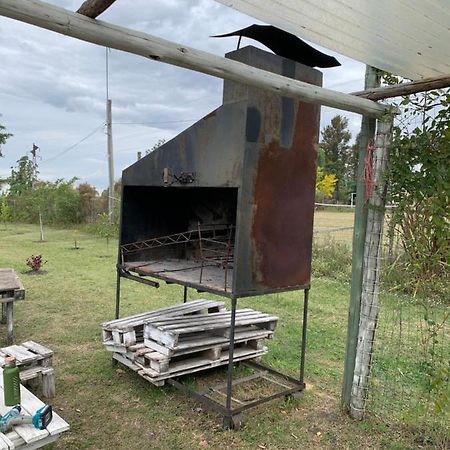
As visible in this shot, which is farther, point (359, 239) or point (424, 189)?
point (359, 239)

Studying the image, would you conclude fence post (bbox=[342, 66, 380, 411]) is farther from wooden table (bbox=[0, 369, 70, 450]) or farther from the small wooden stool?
the small wooden stool

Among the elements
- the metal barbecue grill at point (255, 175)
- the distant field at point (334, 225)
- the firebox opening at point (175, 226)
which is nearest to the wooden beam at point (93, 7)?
the metal barbecue grill at point (255, 175)

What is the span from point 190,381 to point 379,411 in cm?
153

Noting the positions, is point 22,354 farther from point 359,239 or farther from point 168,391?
point 359,239

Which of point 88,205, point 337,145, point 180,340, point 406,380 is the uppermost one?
point 337,145

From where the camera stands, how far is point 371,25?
1980 millimetres

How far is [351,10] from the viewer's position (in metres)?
1.86

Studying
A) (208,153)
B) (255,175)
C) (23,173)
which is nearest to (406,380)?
(255,175)

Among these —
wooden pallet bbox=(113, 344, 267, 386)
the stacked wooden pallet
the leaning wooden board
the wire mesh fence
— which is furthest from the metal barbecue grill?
the leaning wooden board

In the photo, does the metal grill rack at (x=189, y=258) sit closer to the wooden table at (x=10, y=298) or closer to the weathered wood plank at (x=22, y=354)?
the weathered wood plank at (x=22, y=354)

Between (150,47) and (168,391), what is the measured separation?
8.82 feet

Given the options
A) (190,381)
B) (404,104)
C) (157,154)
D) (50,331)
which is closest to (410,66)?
(404,104)

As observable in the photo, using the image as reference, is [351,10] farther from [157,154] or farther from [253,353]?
[253,353]

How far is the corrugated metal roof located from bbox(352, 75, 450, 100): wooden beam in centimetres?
10
